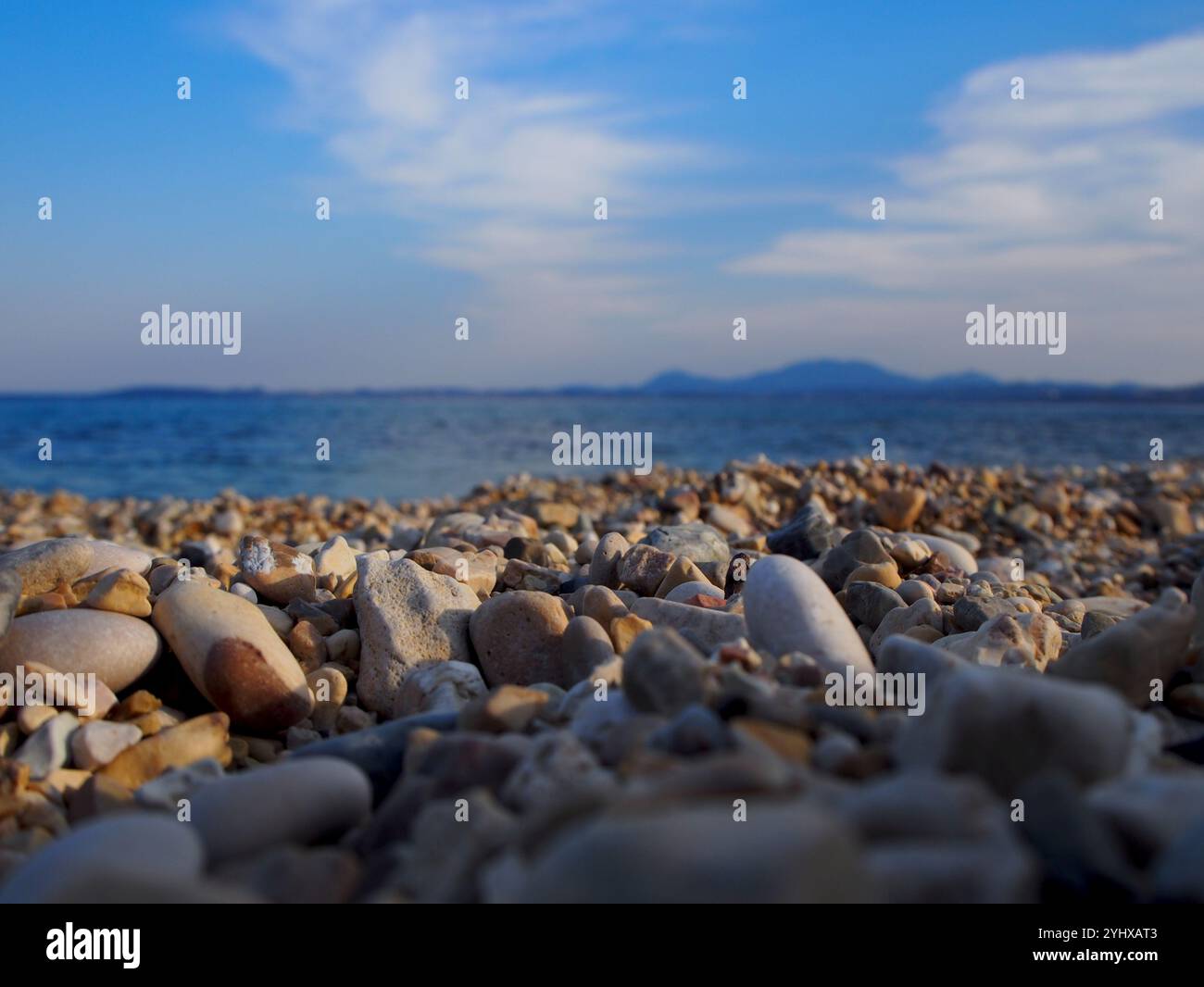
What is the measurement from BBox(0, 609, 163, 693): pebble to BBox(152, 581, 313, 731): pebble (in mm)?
104

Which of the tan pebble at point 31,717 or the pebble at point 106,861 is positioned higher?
the pebble at point 106,861

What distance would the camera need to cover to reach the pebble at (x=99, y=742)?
270 cm

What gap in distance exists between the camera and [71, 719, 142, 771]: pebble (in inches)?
106

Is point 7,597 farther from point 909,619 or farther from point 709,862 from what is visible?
point 909,619

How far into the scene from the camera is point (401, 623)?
3.49 meters

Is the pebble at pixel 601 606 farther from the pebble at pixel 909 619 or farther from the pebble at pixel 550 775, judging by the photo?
the pebble at pixel 550 775

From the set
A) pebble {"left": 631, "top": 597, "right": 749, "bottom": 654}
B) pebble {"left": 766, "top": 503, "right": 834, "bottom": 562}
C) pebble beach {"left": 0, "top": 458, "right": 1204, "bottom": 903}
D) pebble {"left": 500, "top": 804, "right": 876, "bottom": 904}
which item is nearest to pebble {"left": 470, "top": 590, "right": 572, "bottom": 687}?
pebble beach {"left": 0, "top": 458, "right": 1204, "bottom": 903}

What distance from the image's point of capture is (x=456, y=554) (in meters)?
4.30

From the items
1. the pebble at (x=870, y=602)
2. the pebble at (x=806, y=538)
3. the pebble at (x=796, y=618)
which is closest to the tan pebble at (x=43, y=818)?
the pebble at (x=796, y=618)

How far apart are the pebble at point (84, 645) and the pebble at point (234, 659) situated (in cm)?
10

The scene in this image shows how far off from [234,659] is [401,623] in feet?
2.04

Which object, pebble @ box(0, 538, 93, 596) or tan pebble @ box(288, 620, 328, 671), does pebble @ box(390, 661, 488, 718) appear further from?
pebble @ box(0, 538, 93, 596)

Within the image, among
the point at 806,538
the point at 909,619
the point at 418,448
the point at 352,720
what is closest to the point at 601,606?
the point at 352,720

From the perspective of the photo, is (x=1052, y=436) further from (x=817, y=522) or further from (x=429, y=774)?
(x=429, y=774)
